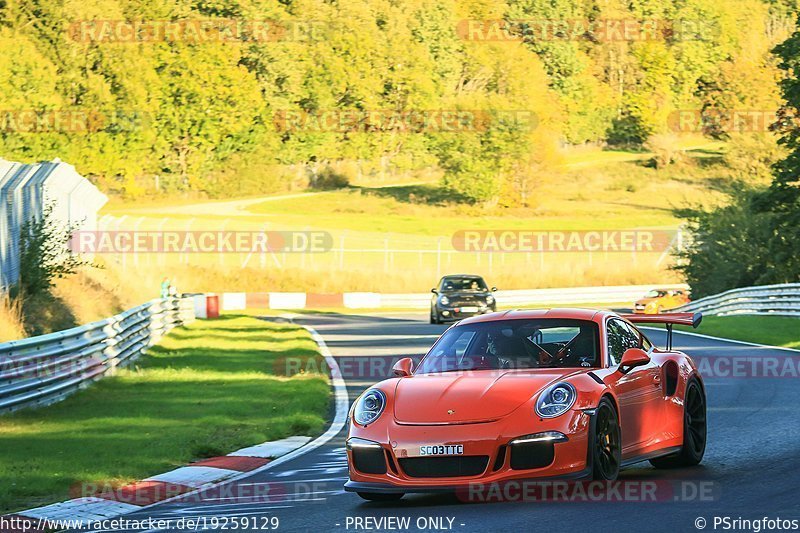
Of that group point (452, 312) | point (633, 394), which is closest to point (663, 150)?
point (452, 312)

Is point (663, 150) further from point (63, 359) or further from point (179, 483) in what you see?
point (179, 483)

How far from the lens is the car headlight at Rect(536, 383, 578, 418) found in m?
8.53

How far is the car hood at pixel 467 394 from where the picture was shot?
8.52 meters

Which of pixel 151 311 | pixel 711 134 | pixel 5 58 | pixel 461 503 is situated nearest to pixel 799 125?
pixel 151 311

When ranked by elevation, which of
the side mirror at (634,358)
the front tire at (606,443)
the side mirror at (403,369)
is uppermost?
the side mirror at (634,358)

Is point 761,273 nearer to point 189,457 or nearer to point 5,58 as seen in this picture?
point 189,457

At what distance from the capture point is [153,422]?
1488cm

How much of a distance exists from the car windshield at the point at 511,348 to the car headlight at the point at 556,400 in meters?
0.79

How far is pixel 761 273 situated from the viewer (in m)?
41.7

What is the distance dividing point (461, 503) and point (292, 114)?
108090 millimetres

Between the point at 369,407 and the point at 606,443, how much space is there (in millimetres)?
1664

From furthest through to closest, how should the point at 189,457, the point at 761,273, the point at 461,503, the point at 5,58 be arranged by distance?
1. the point at 5,58
2. the point at 761,273
3. the point at 189,457
4. the point at 461,503

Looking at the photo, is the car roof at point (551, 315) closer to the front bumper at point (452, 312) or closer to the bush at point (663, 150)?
the front bumper at point (452, 312)

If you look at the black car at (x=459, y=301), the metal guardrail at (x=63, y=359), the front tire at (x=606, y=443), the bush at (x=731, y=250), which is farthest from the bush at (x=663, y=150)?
the front tire at (x=606, y=443)
